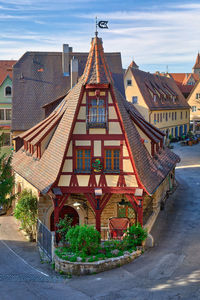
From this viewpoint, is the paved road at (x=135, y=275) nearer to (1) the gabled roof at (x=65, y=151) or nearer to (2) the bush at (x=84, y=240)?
(2) the bush at (x=84, y=240)

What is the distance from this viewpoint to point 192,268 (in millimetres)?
16516

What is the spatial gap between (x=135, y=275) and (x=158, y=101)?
139ft

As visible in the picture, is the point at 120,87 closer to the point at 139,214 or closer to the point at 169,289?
the point at 139,214

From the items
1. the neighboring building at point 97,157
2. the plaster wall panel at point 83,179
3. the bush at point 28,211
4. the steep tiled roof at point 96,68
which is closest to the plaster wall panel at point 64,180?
the neighboring building at point 97,157

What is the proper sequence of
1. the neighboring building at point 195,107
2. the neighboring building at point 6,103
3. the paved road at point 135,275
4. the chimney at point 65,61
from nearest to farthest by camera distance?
the paved road at point 135,275 → the chimney at point 65,61 → the neighboring building at point 6,103 → the neighboring building at point 195,107

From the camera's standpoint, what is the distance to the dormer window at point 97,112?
20.5m

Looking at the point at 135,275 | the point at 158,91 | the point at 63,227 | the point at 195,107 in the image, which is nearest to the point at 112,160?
the point at 63,227

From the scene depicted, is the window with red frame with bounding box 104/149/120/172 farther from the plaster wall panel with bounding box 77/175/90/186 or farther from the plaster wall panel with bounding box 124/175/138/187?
the plaster wall panel with bounding box 77/175/90/186

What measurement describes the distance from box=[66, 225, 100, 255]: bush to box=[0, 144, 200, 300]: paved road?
52.7 inches

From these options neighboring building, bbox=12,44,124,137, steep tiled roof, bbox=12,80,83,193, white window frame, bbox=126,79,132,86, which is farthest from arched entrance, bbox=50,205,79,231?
white window frame, bbox=126,79,132,86

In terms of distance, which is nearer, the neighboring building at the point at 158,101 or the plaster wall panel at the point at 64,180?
the plaster wall panel at the point at 64,180

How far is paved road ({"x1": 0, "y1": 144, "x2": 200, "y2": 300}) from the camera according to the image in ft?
48.8

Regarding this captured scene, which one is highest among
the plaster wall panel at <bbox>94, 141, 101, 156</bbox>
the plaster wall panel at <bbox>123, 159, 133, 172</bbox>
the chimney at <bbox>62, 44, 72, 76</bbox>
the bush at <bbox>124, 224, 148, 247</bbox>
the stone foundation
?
the chimney at <bbox>62, 44, 72, 76</bbox>

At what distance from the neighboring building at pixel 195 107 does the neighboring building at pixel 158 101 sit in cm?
159
